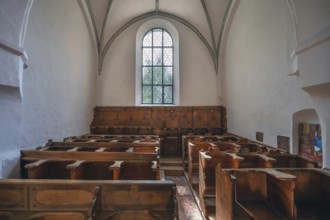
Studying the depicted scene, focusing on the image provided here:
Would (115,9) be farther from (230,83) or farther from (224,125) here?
(224,125)

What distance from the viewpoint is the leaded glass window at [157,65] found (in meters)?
8.96

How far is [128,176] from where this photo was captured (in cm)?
321

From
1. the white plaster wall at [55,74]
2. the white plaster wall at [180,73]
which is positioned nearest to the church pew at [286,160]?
the white plaster wall at [55,74]

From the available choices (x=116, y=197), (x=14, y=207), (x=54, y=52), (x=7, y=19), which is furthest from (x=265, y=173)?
(x=54, y=52)

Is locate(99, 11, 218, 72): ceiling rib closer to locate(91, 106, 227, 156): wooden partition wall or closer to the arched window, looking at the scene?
the arched window

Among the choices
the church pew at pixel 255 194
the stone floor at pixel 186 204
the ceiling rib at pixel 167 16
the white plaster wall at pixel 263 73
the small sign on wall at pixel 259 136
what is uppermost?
the ceiling rib at pixel 167 16

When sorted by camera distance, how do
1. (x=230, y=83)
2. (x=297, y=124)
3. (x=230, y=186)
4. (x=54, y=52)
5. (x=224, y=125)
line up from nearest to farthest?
1. (x=230, y=186)
2. (x=297, y=124)
3. (x=54, y=52)
4. (x=230, y=83)
5. (x=224, y=125)

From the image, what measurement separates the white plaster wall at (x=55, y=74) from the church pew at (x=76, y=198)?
2053 millimetres

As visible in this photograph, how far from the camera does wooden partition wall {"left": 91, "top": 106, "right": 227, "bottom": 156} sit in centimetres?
816

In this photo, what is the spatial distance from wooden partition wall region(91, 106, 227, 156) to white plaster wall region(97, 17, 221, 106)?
32 centimetres

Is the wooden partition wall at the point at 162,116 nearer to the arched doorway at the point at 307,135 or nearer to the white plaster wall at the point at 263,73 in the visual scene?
the white plaster wall at the point at 263,73

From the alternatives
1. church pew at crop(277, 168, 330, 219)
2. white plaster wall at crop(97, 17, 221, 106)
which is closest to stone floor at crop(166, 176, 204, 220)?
church pew at crop(277, 168, 330, 219)

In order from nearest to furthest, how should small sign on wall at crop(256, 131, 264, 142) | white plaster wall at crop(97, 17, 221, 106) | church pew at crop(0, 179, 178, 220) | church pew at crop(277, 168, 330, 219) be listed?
1. church pew at crop(0, 179, 178, 220)
2. church pew at crop(277, 168, 330, 219)
3. small sign on wall at crop(256, 131, 264, 142)
4. white plaster wall at crop(97, 17, 221, 106)

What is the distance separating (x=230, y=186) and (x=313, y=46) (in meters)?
2.14
